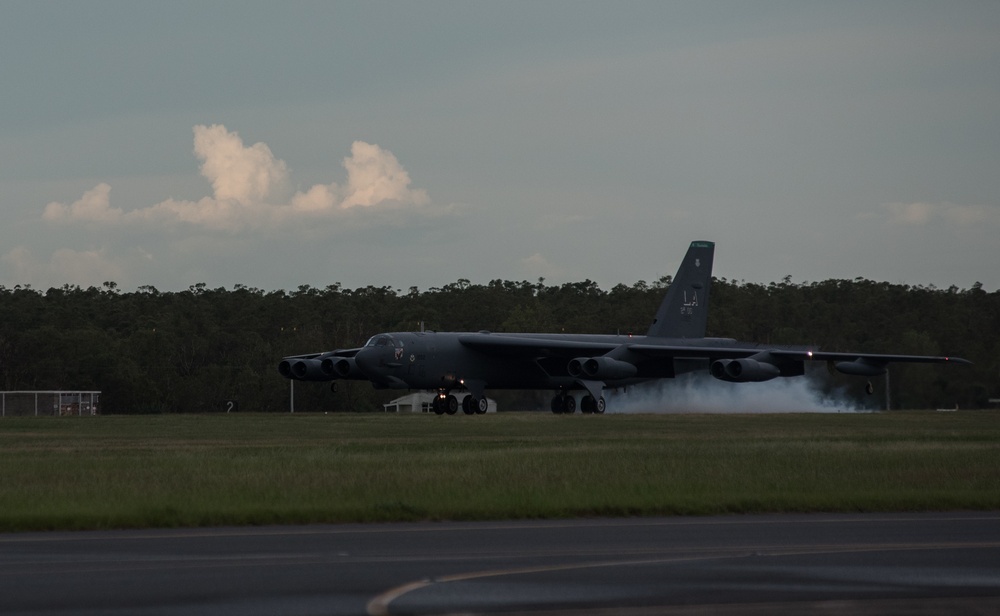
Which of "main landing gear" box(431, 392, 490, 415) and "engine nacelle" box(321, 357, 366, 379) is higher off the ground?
"engine nacelle" box(321, 357, 366, 379)

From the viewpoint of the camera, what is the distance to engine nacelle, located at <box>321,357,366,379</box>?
175 feet

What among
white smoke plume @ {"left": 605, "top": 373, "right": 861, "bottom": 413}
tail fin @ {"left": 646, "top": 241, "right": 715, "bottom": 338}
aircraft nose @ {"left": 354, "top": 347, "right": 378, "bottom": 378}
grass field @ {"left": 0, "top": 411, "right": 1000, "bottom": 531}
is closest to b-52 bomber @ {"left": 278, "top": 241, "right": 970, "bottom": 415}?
aircraft nose @ {"left": 354, "top": 347, "right": 378, "bottom": 378}

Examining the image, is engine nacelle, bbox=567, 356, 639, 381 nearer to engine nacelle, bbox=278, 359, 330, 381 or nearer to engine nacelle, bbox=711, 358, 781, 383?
engine nacelle, bbox=711, 358, 781, 383

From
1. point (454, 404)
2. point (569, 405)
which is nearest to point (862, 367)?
point (569, 405)

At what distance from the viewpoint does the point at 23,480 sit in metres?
23.1

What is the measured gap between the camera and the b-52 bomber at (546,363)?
52844mm

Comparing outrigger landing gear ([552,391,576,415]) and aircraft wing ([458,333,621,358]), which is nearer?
aircraft wing ([458,333,621,358])

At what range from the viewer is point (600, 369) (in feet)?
178

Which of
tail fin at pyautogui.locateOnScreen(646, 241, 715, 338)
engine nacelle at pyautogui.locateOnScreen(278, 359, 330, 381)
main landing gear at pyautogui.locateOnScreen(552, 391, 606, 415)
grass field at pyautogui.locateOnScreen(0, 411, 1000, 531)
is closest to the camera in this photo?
grass field at pyautogui.locateOnScreen(0, 411, 1000, 531)

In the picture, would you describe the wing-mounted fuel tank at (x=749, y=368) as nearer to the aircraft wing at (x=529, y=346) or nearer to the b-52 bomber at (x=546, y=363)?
the b-52 bomber at (x=546, y=363)

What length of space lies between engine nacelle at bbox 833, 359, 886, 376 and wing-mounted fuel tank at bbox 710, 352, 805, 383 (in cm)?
205

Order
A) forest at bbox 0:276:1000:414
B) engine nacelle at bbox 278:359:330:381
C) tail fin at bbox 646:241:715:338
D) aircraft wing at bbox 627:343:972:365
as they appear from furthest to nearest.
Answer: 1. forest at bbox 0:276:1000:414
2. tail fin at bbox 646:241:715:338
3. engine nacelle at bbox 278:359:330:381
4. aircraft wing at bbox 627:343:972:365

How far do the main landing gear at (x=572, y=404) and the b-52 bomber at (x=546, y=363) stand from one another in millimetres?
42

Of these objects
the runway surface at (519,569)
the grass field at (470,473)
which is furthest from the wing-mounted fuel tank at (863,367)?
the runway surface at (519,569)
